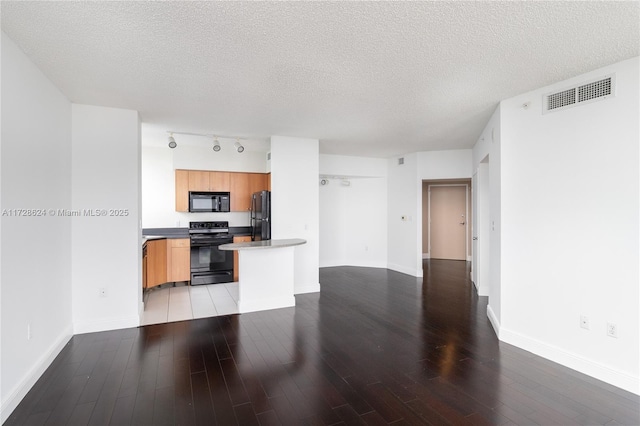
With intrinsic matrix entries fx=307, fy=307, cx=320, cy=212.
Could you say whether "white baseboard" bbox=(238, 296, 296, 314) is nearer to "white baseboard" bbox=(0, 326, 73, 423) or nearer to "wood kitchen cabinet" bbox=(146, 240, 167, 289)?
"white baseboard" bbox=(0, 326, 73, 423)

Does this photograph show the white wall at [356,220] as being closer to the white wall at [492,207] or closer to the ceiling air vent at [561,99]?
the white wall at [492,207]

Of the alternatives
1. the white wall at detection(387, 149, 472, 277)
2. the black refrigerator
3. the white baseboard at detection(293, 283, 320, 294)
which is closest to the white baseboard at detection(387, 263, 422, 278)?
the white wall at detection(387, 149, 472, 277)

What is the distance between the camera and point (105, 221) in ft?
11.7

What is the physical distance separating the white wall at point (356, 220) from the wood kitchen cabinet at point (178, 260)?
3.02 metres

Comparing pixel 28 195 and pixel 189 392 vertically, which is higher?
pixel 28 195

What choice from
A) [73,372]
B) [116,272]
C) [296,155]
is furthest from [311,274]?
[73,372]

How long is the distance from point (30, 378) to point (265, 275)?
2.46 metres

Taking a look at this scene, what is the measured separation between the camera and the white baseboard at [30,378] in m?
2.06

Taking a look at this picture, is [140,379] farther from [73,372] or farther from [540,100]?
[540,100]

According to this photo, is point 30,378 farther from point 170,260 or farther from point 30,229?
point 170,260

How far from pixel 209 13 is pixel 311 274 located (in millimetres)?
4112

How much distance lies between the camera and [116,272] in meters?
3.62

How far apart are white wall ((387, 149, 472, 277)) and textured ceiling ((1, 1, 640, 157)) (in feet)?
8.16

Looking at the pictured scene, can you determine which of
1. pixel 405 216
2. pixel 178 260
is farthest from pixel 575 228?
pixel 178 260
